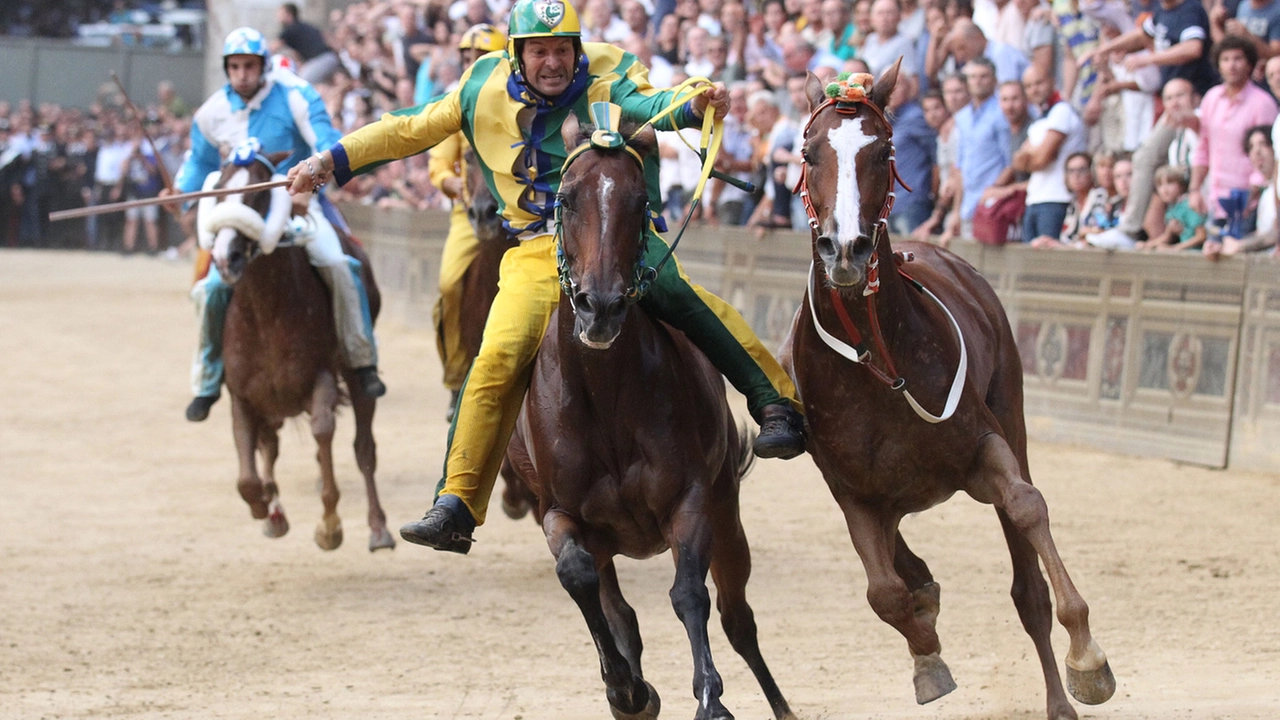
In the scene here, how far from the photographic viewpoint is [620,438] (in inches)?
218

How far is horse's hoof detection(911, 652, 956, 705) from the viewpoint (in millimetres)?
5777

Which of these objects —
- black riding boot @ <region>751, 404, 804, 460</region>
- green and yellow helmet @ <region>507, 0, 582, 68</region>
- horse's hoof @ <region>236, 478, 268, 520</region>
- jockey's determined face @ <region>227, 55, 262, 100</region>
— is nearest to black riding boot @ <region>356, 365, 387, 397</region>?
horse's hoof @ <region>236, 478, 268, 520</region>

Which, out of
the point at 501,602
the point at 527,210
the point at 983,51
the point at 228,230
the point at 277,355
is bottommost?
the point at 501,602

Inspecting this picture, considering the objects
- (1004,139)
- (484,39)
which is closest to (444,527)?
(484,39)

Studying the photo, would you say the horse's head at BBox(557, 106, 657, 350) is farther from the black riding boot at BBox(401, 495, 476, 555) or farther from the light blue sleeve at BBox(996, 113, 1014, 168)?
the light blue sleeve at BBox(996, 113, 1014, 168)

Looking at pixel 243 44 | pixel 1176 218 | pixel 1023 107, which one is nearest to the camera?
pixel 243 44

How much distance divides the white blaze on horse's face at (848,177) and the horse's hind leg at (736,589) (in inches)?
56.1

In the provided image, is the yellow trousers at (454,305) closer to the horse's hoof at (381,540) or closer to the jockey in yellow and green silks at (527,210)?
the horse's hoof at (381,540)

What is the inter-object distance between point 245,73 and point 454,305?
182 cm

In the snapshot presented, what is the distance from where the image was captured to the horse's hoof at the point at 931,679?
5.78 metres

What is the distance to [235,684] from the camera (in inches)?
275

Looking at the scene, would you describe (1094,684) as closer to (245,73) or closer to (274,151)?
(274,151)

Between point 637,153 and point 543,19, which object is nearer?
point 637,153

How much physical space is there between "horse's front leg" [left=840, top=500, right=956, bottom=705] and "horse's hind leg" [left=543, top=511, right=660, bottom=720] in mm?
893
